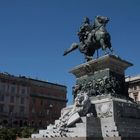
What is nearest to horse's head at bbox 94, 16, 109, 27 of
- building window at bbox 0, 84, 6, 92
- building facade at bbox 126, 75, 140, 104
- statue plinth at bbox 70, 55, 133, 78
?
statue plinth at bbox 70, 55, 133, 78

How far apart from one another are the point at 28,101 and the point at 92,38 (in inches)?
2379

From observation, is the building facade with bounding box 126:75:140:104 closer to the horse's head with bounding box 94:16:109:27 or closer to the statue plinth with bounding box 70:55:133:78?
the horse's head with bounding box 94:16:109:27

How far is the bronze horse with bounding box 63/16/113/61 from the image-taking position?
2002 centimetres

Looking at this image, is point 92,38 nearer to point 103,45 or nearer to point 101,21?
point 101,21

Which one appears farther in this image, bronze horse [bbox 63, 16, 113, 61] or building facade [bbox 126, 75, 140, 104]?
building facade [bbox 126, 75, 140, 104]

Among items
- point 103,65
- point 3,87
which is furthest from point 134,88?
point 103,65

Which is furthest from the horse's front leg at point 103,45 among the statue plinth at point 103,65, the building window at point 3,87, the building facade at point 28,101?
the building window at point 3,87

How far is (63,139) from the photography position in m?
15.6

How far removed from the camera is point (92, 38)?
21.0m

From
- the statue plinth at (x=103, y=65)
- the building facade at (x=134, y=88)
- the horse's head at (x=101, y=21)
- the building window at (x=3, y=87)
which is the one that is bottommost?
the statue plinth at (x=103, y=65)

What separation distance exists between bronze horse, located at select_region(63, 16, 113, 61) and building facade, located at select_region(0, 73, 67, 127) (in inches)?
2202

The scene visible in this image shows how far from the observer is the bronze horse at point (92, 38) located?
65.7 ft

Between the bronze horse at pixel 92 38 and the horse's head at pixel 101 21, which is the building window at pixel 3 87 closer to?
the bronze horse at pixel 92 38

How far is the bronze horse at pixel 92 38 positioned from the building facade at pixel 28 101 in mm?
55937
